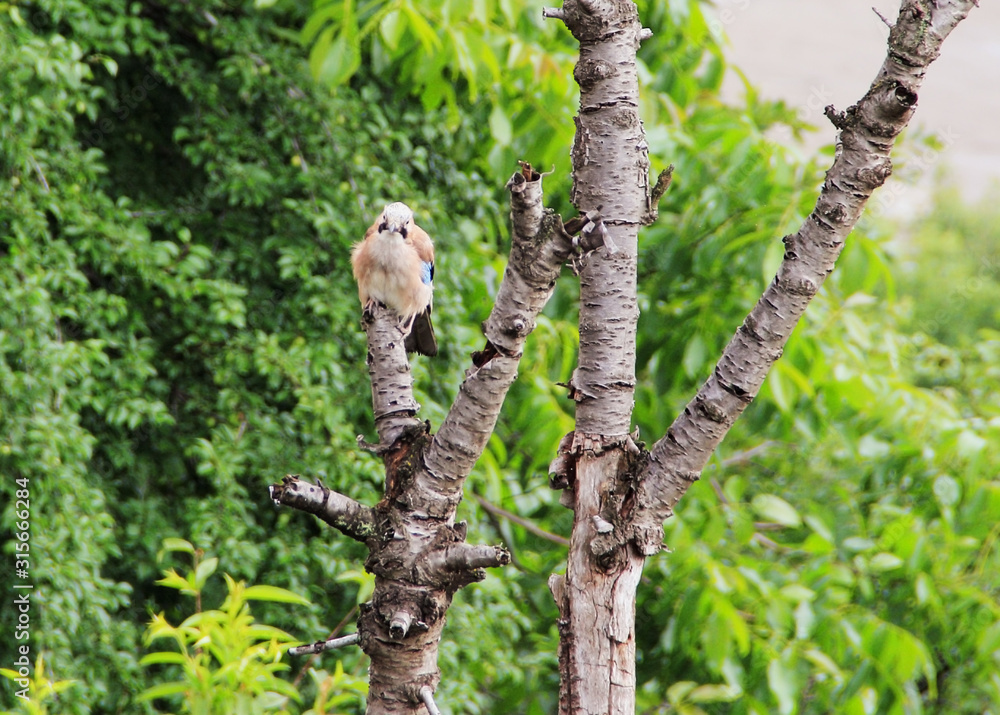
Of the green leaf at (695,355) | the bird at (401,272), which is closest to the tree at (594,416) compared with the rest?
the bird at (401,272)

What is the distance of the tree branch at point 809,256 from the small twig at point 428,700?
49cm

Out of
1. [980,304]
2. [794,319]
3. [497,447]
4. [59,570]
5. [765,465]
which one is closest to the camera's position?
[794,319]

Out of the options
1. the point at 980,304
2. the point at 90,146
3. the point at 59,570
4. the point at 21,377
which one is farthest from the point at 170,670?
the point at 980,304

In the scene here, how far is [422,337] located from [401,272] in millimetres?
395

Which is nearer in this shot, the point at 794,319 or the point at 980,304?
the point at 794,319

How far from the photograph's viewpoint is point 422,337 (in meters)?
3.16

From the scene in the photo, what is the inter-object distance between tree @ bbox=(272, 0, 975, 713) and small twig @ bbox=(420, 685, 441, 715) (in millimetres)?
11

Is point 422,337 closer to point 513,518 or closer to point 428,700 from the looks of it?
point 513,518

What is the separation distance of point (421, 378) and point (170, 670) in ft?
4.32

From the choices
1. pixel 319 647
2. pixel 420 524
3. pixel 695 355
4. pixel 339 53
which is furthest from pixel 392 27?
pixel 319 647

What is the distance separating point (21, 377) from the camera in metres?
2.80

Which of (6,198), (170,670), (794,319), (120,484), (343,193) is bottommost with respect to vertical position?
(170,670)

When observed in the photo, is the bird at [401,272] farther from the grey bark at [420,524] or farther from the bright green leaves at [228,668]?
the bright green leaves at [228,668]

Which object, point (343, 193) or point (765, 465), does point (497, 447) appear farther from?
point (765, 465)
